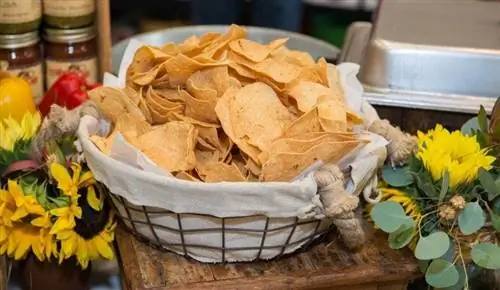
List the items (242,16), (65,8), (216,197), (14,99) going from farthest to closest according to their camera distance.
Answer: (242,16) < (65,8) < (14,99) < (216,197)

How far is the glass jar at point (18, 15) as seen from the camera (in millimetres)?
969

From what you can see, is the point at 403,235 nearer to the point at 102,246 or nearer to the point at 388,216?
the point at 388,216

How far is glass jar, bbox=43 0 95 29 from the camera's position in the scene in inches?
39.5

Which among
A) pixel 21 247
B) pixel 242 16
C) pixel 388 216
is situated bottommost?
pixel 242 16

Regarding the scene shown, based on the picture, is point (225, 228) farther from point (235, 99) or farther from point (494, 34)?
point (494, 34)

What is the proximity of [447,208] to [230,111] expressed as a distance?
221 mm

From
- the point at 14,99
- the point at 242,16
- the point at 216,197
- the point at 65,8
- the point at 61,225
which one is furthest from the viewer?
the point at 242,16

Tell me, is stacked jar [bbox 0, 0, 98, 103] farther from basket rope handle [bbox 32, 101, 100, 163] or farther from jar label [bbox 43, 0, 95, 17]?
basket rope handle [bbox 32, 101, 100, 163]

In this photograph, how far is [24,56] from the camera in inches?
39.6

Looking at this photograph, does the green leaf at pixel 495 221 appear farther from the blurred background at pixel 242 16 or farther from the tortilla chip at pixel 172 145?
the blurred background at pixel 242 16

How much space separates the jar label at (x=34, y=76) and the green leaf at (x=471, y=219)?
57cm

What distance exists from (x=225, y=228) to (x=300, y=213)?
0.07 m

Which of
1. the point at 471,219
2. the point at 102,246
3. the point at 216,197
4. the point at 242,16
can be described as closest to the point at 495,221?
the point at 471,219

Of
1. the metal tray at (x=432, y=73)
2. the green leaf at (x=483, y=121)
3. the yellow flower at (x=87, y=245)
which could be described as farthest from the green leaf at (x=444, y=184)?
the yellow flower at (x=87, y=245)
